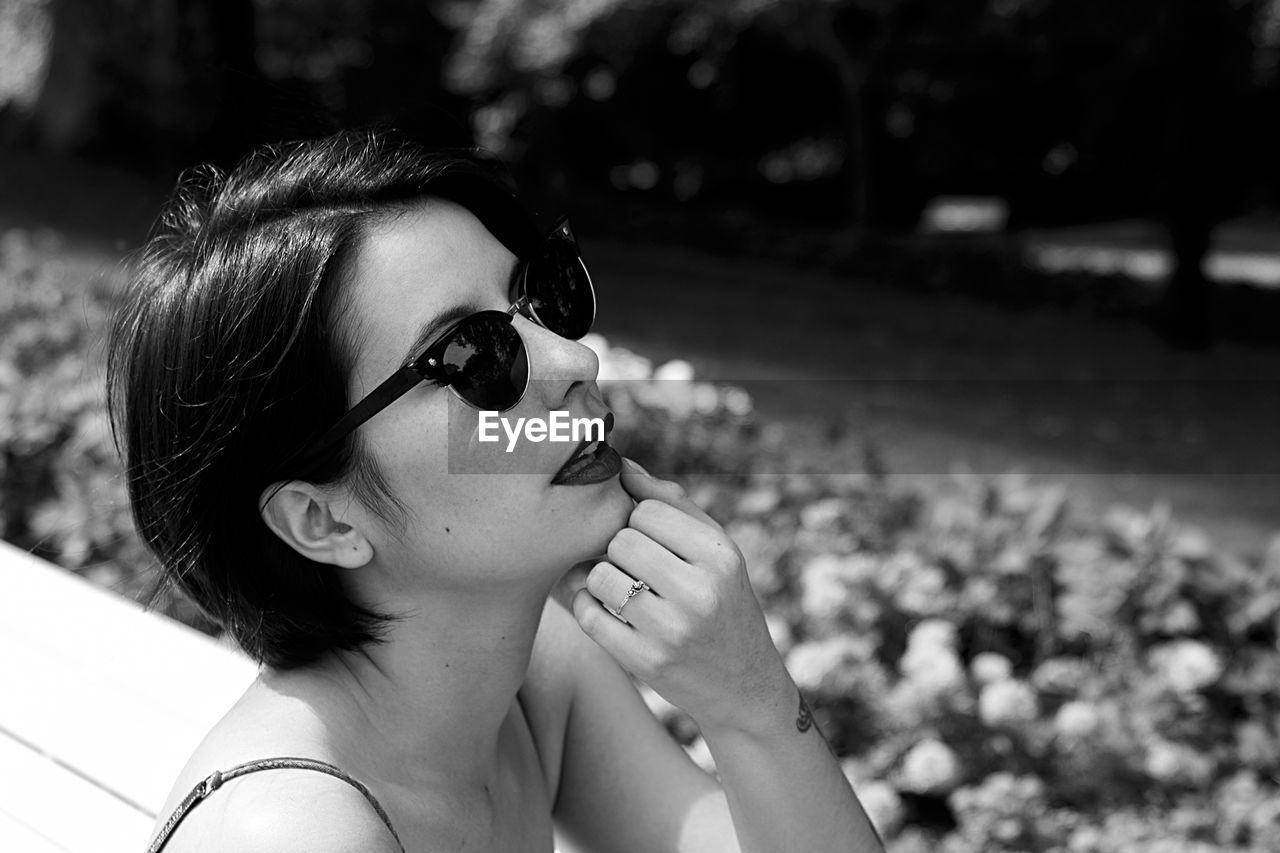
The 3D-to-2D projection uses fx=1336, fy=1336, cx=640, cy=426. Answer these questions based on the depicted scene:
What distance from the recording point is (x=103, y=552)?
4.16 m

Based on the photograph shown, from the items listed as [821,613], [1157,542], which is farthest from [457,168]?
[1157,542]

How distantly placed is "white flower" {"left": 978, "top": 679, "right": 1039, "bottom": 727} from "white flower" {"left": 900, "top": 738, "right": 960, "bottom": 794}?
12cm

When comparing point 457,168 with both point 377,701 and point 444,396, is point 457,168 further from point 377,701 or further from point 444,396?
point 377,701

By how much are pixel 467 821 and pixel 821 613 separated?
1.70 m

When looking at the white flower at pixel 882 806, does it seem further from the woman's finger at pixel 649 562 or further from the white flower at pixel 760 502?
the woman's finger at pixel 649 562

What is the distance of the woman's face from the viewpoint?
1520 millimetres

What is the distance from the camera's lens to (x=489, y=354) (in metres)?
1.54

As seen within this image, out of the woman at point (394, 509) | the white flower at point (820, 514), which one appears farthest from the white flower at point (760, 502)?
the woman at point (394, 509)

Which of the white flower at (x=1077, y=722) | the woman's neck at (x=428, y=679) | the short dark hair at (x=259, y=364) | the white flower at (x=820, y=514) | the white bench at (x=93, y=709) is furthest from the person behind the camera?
the white flower at (x=820, y=514)

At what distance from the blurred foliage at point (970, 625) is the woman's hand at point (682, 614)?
1.28 meters

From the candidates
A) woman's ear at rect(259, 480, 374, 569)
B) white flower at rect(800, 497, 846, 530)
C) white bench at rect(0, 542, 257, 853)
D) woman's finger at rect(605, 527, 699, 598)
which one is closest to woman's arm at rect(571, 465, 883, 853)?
woman's finger at rect(605, 527, 699, 598)

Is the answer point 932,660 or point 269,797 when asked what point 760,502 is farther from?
point 269,797

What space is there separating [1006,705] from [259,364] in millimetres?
1948

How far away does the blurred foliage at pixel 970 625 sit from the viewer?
2.82m
